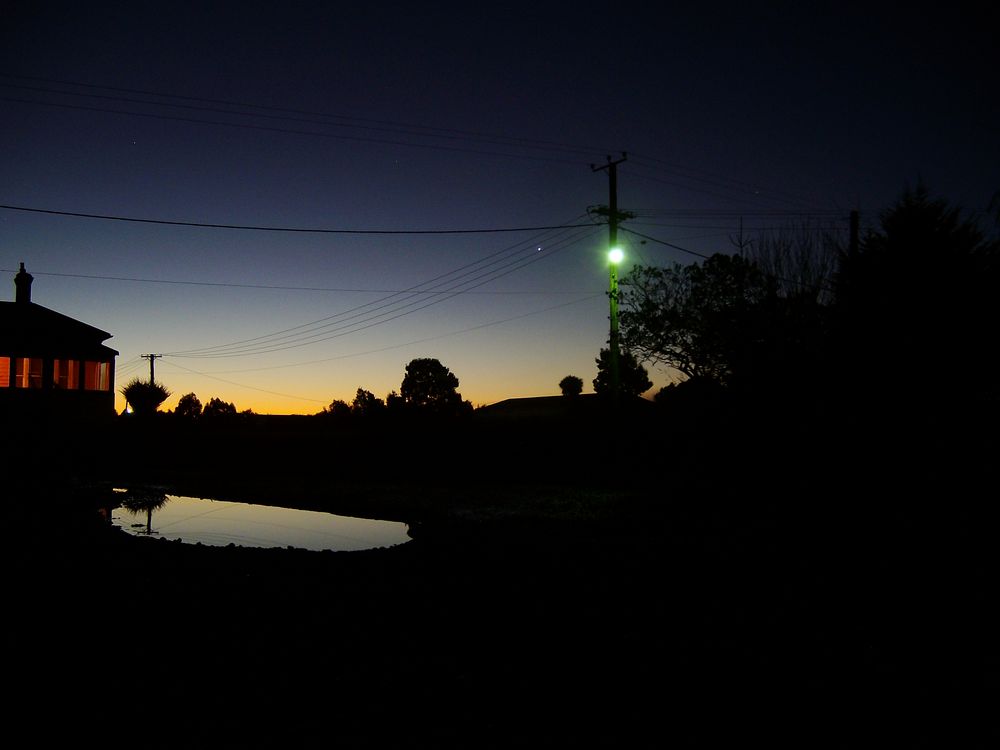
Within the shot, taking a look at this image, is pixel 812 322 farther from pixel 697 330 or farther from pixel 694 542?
pixel 694 542

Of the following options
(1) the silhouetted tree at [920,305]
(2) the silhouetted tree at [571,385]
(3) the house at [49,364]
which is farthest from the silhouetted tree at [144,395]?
(2) the silhouetted tree at [571,385]

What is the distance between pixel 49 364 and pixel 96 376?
306 centimetres

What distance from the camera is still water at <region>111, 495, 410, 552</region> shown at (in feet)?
44.1

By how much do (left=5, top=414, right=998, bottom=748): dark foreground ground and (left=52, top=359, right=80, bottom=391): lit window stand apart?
2475 cm

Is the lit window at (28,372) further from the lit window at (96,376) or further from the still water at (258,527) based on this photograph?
the still water at (258,527)

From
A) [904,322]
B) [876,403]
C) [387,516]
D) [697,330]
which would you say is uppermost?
[697,330]

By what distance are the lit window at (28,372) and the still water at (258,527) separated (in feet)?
59.2

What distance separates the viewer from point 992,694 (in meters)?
4.77

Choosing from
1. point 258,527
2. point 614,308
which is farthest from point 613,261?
point 258,527

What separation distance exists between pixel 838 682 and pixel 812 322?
1846 cm

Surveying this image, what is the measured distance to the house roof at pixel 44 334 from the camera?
3105 centimetres

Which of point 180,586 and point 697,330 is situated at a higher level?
point 697,330

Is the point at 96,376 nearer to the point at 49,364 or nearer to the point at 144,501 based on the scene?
the point at 49,364

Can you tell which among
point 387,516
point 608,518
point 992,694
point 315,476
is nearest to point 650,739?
point 992,694
